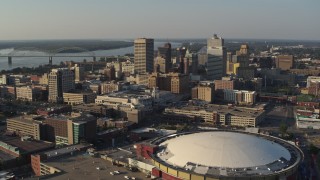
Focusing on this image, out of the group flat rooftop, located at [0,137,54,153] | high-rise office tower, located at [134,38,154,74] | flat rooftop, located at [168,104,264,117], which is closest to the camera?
flat rooftop, located at [0,137,54,153]

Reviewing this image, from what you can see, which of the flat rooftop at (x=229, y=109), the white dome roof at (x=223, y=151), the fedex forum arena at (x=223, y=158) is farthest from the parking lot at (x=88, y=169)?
the flat rooftop at (x=229, y=109)

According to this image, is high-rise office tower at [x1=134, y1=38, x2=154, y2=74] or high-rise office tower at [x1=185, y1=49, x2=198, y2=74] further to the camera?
high-rise office tower at [x1=185, y1=49, x2=198, y2=74]

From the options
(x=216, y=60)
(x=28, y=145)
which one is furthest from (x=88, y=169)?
(x=216, y=60)

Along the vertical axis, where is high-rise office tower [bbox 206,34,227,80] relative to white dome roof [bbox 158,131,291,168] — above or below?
above

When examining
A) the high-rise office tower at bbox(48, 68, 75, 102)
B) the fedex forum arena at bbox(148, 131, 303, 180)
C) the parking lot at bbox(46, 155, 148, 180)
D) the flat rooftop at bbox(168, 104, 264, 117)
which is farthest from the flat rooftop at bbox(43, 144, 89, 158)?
the high-rise office tower at bbox(48, 68, 75, 102)

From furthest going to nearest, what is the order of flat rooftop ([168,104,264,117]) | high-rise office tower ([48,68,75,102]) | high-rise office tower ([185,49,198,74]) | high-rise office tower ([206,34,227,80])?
1. high-rise office tower ([185,49,198,74])
2. high-rise office tower ([206,34,227,80])
3. high-rise office tower ([48,68,75,102])
4. flat rooftop ([168,104,264,117])

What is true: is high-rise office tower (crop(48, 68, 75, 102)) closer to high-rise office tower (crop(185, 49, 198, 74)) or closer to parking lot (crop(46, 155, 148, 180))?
high-rise office tower (crop(185, 49, 198, 74))

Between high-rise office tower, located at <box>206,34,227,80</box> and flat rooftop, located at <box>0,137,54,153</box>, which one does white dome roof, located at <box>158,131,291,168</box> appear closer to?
flat rooftop, located at <box>0,137,54,153</box>

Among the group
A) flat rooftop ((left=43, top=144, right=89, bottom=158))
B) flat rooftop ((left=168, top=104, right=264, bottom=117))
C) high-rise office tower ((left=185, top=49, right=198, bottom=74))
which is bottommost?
flat rooftop ((left=168, top=104, right=264, bottom=117))
